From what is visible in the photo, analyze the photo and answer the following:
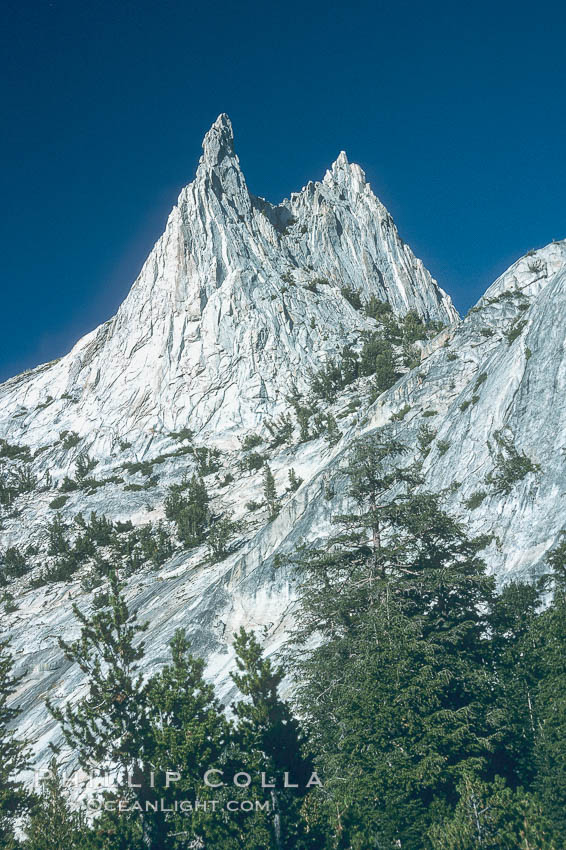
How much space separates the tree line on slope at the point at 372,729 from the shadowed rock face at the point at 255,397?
4.67 m

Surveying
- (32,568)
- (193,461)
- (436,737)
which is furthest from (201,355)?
(436,737)

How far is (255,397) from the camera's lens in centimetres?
8200

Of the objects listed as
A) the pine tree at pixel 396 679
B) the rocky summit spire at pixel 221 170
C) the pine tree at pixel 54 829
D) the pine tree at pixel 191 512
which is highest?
the rocky summit spire at pixel 221 170

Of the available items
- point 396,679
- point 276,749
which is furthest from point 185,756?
point 396,679

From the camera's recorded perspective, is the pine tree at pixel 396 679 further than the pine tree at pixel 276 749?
No

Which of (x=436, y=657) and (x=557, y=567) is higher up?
(x=557, y=567)

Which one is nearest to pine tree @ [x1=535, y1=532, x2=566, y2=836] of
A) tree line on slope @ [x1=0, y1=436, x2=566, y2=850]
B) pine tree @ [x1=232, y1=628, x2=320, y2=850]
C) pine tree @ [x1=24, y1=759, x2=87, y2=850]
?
tree line on slope @ [x1=0, y1=436, x2=566, y2=850]

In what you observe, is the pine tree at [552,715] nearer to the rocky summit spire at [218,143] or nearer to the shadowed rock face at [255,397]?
the shadowed rock face at [255,397]

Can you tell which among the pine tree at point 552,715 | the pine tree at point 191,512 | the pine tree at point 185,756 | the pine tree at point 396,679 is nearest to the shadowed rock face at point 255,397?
the pine tree at point 191,512

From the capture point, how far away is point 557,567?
2164 centimetres

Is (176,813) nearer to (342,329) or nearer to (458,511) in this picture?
(458,511)

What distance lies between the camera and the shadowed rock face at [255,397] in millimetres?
31875

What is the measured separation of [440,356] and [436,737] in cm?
4279

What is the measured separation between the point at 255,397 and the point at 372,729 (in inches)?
2712
